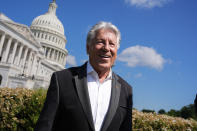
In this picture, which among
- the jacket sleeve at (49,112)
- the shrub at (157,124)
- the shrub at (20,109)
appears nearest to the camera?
the jacket sleeve at (49,112)

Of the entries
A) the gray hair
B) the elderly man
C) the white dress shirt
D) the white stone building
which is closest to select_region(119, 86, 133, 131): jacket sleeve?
the elderly man

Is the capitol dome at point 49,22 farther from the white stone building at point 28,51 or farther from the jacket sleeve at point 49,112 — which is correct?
the jacket sleeve at point 49,112

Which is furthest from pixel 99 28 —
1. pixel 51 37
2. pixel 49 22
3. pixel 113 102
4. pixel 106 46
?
pixel 49 22

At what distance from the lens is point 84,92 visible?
2535 millimetres

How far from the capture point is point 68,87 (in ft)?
8.43

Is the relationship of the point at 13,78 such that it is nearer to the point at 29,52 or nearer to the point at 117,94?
the point at 29,52

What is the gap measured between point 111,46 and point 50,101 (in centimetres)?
111

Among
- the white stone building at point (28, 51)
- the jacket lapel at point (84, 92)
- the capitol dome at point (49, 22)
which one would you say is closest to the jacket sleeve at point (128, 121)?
the jacket lapel at point (84, 92)

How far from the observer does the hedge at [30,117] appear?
7023 millimetres

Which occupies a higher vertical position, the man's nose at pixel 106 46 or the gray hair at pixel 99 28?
the gray hair at pixel 99 28

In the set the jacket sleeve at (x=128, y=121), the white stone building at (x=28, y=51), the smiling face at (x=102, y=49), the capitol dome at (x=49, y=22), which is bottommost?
the jacket sleeve at (x=128, y=121)

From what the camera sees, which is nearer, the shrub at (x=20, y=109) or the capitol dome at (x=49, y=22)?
the shrub at (x=20, y=109)

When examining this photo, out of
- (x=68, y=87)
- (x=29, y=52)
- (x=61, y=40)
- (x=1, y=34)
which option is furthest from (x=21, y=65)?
(x=68, y=87)

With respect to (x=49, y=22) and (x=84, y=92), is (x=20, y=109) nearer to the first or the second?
(x=84, y=92)
